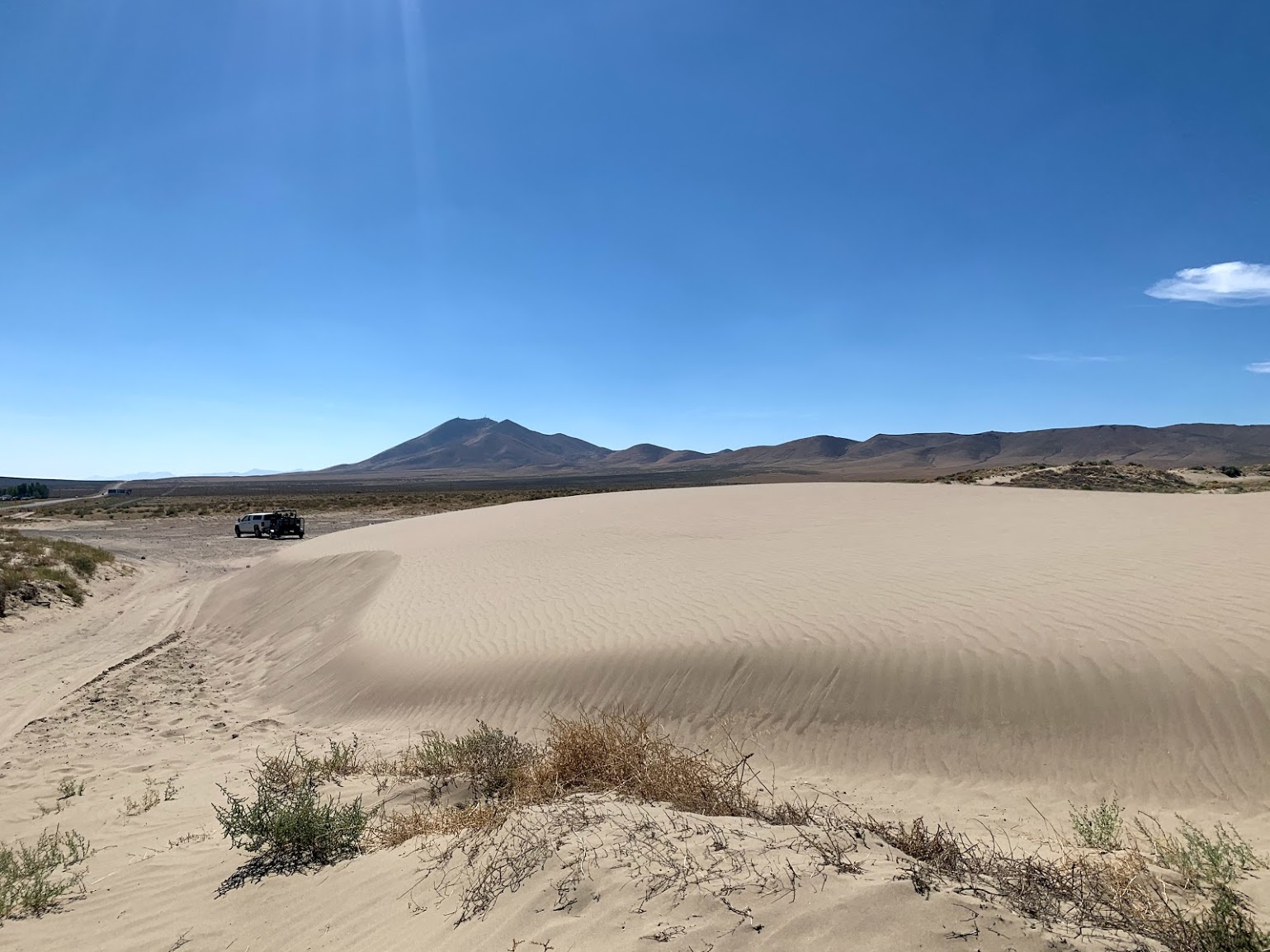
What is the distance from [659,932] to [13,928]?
3824 millimetres

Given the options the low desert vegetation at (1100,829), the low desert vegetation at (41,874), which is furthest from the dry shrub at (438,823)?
the low desert vegetation at (1100,829)

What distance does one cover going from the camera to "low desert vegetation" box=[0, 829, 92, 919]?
402cm

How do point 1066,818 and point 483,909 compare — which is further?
point 1066,818

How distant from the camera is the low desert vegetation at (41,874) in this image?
4023 mm

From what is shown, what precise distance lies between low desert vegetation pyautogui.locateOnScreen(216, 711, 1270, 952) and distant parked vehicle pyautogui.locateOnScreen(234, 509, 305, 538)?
3212cm

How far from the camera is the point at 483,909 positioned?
3385 mm

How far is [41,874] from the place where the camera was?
4.39 metres

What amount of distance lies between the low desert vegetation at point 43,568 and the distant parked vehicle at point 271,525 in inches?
442

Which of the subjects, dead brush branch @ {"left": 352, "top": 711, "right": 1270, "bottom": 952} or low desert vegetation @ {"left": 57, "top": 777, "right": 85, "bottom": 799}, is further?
low desert vegetation @ {"left": 57, "top": 777, "right": 85, "bottom": 799}

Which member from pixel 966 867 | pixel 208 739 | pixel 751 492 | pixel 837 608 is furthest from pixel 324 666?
pixel 751 492

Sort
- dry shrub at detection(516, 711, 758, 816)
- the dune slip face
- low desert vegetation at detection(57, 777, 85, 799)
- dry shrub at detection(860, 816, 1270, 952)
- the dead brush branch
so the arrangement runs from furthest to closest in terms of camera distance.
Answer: low desert vegetation at detection(57, 777, 85, 799), the dune slip face, dry shrub at detection(516, 711, 758, 816), the dead brush branch, dry shrub at detection(860, 816, 1270, 952)

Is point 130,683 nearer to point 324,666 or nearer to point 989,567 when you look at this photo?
point 324,666

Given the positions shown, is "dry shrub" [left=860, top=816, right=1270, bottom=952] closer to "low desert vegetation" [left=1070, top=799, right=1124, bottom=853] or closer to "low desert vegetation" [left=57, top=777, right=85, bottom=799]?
"low desert vegetation" [left=1070, top=799, right=1124, bottom=853]

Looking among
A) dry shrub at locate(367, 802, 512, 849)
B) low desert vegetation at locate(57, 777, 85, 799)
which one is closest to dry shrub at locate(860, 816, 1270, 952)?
dry shrub at locate(367, 802, 512, 849)
